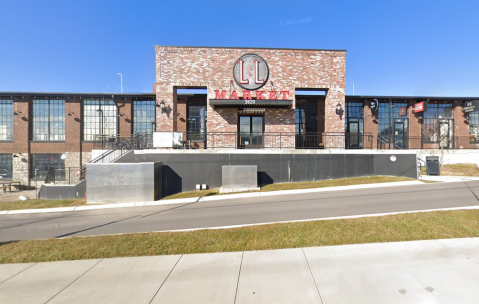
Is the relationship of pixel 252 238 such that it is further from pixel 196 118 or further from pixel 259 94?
pixel 196 118

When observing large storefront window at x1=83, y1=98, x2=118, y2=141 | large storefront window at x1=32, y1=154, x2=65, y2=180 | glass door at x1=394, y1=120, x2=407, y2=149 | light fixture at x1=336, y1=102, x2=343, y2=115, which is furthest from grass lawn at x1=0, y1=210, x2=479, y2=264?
large storefront window at x1=32, y1=154, x2=65, y2=180

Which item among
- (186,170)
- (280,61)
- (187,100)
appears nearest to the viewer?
(186,170)

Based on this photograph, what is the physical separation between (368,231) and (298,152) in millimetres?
9148

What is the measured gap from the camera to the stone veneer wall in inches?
648

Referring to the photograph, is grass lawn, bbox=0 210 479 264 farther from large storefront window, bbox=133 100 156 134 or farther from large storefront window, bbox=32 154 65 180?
large storefront window, bbox=32 154 65 180

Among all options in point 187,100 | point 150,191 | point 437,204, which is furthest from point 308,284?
point 187,100

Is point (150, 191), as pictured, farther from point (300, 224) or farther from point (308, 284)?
point (308, 284)

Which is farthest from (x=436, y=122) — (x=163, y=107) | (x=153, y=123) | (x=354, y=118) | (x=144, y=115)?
(x=144, y=115)

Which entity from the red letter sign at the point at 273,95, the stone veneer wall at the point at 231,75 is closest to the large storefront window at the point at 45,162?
the stone veneer wall at the point at 231,75

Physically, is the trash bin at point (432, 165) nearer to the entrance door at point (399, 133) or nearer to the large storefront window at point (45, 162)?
the entrance door at point (399, 133)

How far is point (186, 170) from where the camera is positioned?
13789mm

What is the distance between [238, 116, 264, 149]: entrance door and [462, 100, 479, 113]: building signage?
2097 cm

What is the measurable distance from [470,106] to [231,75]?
23715 mm

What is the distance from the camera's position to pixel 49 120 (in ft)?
68.2
